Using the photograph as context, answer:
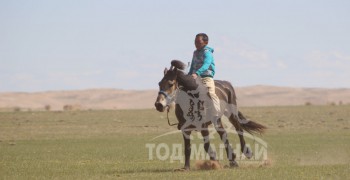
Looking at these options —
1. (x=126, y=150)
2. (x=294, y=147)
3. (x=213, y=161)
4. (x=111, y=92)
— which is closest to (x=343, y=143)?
(x=294, y=147)

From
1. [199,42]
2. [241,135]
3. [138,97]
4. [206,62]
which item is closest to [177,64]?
[206,62]

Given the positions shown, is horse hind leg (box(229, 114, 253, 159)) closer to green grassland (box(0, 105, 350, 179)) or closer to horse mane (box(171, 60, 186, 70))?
green grassland (box(0, 105, 350, 179))

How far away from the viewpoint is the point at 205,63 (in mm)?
16125

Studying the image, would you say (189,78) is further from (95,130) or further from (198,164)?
(95,130)

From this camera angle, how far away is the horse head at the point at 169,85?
15.1m

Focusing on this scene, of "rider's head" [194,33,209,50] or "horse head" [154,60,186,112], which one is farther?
"rider's head" [194,33,209,50]

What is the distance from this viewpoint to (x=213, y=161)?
1630 centimetres

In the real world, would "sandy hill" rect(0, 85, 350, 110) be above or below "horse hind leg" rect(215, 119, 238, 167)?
above

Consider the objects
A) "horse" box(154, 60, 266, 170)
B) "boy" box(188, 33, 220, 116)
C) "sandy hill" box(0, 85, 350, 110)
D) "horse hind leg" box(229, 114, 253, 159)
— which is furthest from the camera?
"sandy hill" box(0, 85, 350, 110)

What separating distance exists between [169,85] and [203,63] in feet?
3.77

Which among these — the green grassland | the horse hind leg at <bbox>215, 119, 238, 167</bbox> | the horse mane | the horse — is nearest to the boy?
the horse

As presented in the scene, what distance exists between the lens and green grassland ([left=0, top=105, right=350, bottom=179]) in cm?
1562

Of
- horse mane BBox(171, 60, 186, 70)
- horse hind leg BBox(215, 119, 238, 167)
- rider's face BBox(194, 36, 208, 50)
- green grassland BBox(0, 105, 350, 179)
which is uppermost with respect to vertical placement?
rider's face BBox(194, 36, 208, 50)

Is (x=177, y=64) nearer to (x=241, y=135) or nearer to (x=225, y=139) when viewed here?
(x=225, y=139)
